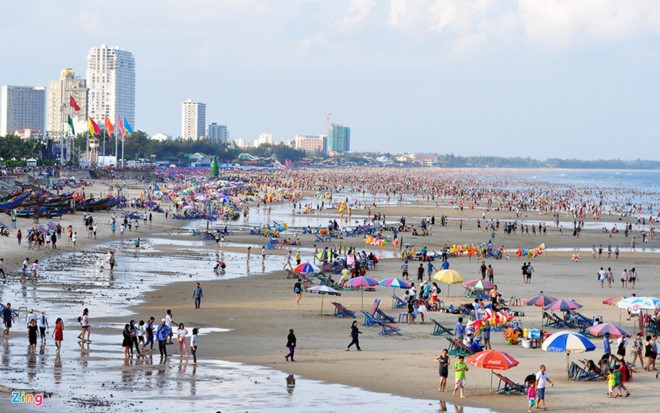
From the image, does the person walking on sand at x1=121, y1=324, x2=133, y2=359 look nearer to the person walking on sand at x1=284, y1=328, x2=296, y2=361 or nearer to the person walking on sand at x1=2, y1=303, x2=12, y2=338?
the person walking on sand at x1=284, y1=328, x2=296, y2=361

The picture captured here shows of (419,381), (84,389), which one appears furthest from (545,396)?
(84,389)

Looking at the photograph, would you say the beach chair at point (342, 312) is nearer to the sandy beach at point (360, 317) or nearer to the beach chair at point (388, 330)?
the sandy beach at point (360, 317)

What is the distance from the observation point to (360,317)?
29094 mm

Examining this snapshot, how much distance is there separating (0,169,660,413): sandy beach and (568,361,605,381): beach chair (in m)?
0.18

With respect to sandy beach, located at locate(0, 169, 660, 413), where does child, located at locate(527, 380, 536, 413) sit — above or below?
above

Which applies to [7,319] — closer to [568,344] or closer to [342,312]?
[342,312]

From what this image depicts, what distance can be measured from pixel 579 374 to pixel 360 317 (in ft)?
31.5

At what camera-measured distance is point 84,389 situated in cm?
1817

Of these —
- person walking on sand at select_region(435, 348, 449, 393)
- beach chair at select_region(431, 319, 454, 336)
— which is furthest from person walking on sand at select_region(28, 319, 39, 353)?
beach chair at select_region(431, 319, 454, 336)

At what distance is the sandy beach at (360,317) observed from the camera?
786 inches

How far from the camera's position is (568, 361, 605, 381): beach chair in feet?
67.3

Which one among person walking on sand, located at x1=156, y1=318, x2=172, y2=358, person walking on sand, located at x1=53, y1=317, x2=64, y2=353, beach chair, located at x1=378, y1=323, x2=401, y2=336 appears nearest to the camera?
person walking on sand, located at x1=53, y1=317, x2=64, y2=353

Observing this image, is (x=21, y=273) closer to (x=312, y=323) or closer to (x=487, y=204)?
(x=312, y=323)

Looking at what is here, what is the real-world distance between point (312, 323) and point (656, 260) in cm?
3045
